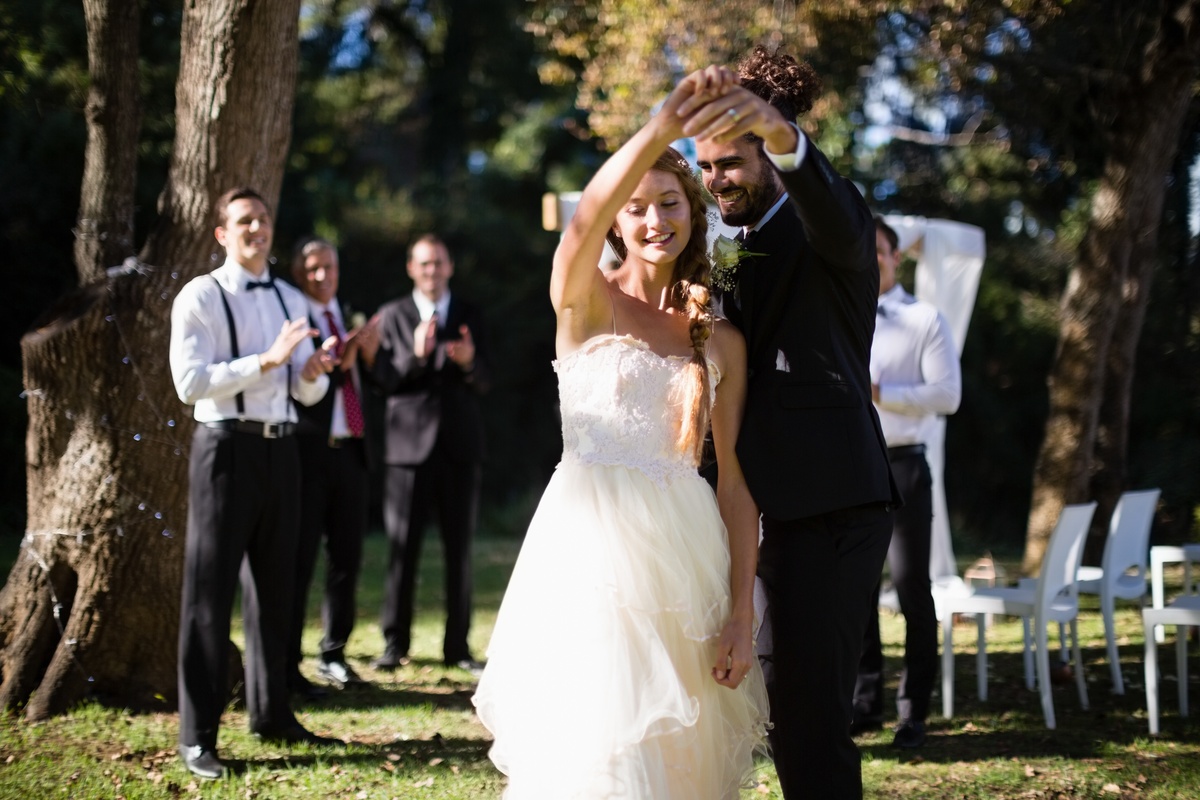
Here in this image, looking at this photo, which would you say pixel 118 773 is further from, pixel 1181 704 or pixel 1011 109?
pixel 1011 109

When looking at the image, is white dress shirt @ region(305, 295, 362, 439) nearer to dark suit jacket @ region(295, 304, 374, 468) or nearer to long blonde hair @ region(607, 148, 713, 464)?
dark suit jacket @ region(295, 304, 374, 468)

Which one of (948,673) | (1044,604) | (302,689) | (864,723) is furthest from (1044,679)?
(302,689)

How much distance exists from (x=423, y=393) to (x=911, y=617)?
3.27m

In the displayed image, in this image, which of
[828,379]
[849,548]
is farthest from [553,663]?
[828,379]

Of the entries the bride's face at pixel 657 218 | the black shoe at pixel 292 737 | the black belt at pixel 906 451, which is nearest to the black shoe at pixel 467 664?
the black shoe at pixel 292 737

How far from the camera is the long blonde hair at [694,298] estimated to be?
3.02 m

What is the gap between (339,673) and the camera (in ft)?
21.7

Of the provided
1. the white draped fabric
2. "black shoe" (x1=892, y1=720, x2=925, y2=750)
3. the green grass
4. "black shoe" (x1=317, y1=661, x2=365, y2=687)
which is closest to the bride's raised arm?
the green grass

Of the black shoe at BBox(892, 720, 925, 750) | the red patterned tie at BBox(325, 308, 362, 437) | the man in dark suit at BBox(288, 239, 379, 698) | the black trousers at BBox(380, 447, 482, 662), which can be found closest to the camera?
the black shoe at BBox(892, 720, 925, 750)

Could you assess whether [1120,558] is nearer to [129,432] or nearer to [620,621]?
[620,621]

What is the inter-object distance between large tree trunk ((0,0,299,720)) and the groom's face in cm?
324

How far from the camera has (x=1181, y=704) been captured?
19.5 feet

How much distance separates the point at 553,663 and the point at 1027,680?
14.8 feet

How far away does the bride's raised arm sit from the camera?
2689 millimetres
